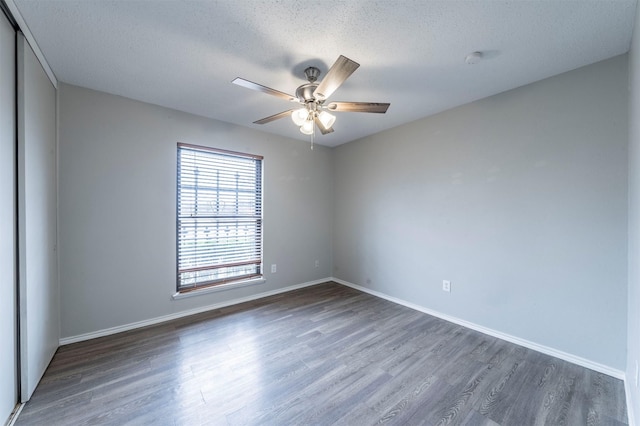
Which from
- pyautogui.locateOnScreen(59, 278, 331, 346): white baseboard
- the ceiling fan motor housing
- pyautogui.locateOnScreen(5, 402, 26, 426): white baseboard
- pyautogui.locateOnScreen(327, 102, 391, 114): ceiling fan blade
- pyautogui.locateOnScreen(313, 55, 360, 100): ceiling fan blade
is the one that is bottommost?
pyautogui.locateOnScreen(5, 402, 26, 426): white baseboard

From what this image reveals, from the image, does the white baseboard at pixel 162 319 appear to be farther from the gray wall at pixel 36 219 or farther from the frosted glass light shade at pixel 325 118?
the frosted glass light shade at pixel 325 118

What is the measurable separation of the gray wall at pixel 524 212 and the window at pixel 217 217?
6.49ft

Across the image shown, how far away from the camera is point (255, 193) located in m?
3.65

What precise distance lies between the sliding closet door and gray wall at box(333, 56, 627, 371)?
3.56 m

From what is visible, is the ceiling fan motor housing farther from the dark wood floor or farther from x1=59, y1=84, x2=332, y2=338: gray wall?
the dark wood floor

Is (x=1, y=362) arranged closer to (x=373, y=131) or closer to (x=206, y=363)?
(x=206, y=363)

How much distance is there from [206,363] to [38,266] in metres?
1.47

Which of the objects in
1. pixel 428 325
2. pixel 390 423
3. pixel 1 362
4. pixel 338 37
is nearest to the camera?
pixel 1 362

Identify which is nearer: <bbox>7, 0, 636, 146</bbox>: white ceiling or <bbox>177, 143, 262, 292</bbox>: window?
<bbox>7, 0, 636, 146</bbox>: white ceiling

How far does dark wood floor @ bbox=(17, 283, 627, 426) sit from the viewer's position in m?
1.56


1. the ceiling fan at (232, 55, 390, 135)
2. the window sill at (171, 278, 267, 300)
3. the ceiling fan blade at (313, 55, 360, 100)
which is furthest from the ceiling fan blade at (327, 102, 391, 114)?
the window sill at (171, 278, 267, 300)

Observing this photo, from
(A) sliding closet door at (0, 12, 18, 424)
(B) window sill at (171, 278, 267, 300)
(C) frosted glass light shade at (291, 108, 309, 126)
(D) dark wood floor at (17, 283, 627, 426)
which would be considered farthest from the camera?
(B) window sill at (171, 278, 267, 300)

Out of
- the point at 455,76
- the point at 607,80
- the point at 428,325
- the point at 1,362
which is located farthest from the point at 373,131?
the point at 1,362

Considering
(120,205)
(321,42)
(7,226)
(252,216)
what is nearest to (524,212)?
(321,42)
